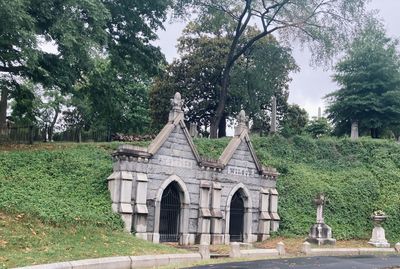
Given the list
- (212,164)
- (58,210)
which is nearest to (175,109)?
(212,164)

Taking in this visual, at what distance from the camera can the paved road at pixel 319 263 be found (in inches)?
570

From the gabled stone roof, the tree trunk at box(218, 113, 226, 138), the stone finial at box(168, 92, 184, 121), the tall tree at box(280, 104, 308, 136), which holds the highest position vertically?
the tall tree at box(280, 104, 308, 136)

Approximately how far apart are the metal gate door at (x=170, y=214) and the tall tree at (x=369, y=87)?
20.6 metres

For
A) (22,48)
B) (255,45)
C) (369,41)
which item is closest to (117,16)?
(22,48)

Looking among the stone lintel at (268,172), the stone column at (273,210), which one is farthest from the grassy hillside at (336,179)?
the stone lintel at (268,172)

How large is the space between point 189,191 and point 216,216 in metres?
1.49

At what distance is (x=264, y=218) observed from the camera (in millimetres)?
22375

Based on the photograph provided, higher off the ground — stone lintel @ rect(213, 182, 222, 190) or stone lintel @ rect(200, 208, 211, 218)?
stone lintel @ rect(213, 182, 222, 190)

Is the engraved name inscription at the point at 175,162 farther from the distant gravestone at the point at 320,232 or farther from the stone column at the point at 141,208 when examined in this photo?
the distant gravestone at the point at 320,232

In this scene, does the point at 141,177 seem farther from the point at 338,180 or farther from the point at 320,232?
the point at 338,180

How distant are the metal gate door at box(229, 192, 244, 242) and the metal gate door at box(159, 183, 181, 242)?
2.99 m

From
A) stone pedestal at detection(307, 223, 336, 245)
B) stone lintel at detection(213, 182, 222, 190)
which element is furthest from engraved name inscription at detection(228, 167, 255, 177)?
stone pedestal at detection(307, 223, 336, 245)

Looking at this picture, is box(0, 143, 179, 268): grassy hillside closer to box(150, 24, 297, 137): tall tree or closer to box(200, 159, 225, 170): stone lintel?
box(200, 159, 225, 170): stone lintel

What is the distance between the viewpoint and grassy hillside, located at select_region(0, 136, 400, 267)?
46.1 ft
